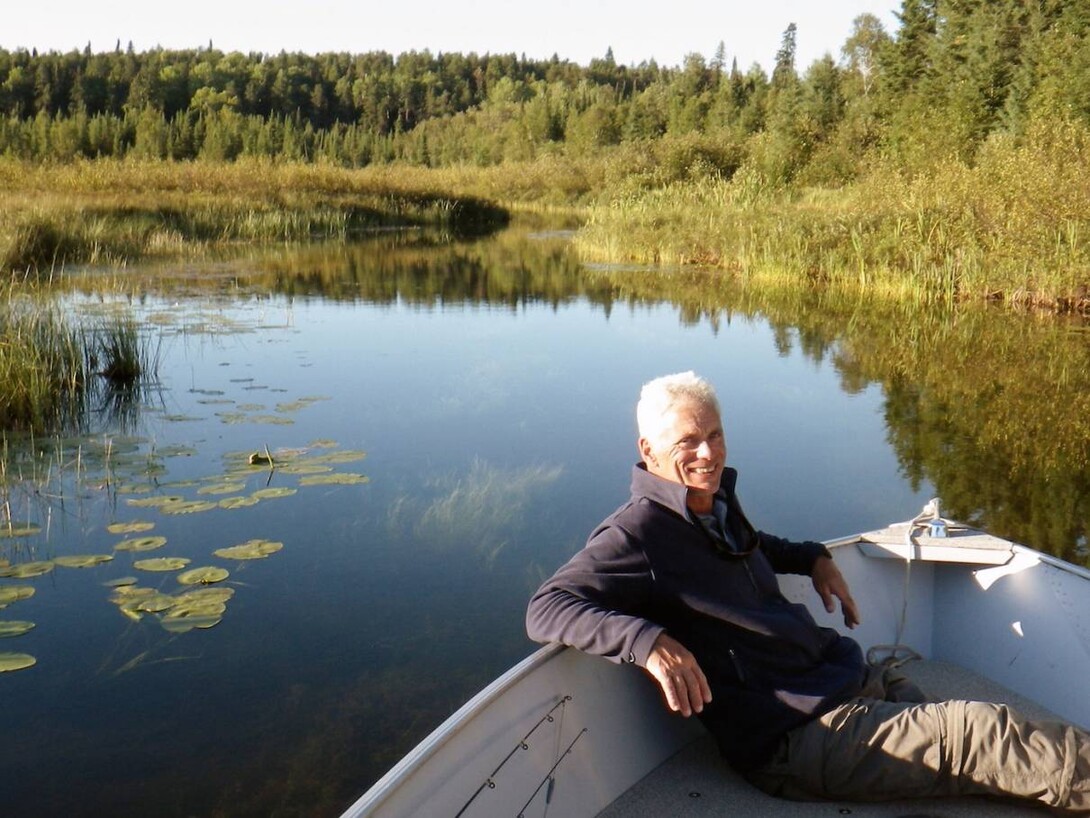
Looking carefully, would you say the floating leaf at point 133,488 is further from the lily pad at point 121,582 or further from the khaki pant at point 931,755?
the khaki pant at point 931,755

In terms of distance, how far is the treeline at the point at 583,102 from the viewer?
2480 cm

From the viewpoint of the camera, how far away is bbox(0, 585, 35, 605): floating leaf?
3.97 meters

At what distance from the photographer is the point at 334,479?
5.52 meters

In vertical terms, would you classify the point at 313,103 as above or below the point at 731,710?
above

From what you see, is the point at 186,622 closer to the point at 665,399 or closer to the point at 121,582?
the point at 121,582

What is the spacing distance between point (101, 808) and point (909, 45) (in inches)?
1437

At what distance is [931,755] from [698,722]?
52cm

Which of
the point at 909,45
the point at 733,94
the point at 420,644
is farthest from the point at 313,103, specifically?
the point at 420,644

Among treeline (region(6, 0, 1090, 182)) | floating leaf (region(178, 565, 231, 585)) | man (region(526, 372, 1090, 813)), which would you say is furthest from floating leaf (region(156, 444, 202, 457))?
treeline (region(6, 0, 1090, 182))

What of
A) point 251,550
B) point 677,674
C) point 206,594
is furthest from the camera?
point 251,550

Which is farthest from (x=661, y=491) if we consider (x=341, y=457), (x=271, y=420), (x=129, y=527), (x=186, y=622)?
(x=271, y=420)

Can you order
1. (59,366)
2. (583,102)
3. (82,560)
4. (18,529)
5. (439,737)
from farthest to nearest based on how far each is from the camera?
(583,102) < (59,366) < (18,529) < (82,560) < (439,737)

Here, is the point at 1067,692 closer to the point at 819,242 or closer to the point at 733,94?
the point at 819,242

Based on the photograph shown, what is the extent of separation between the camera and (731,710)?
7.13 feet
